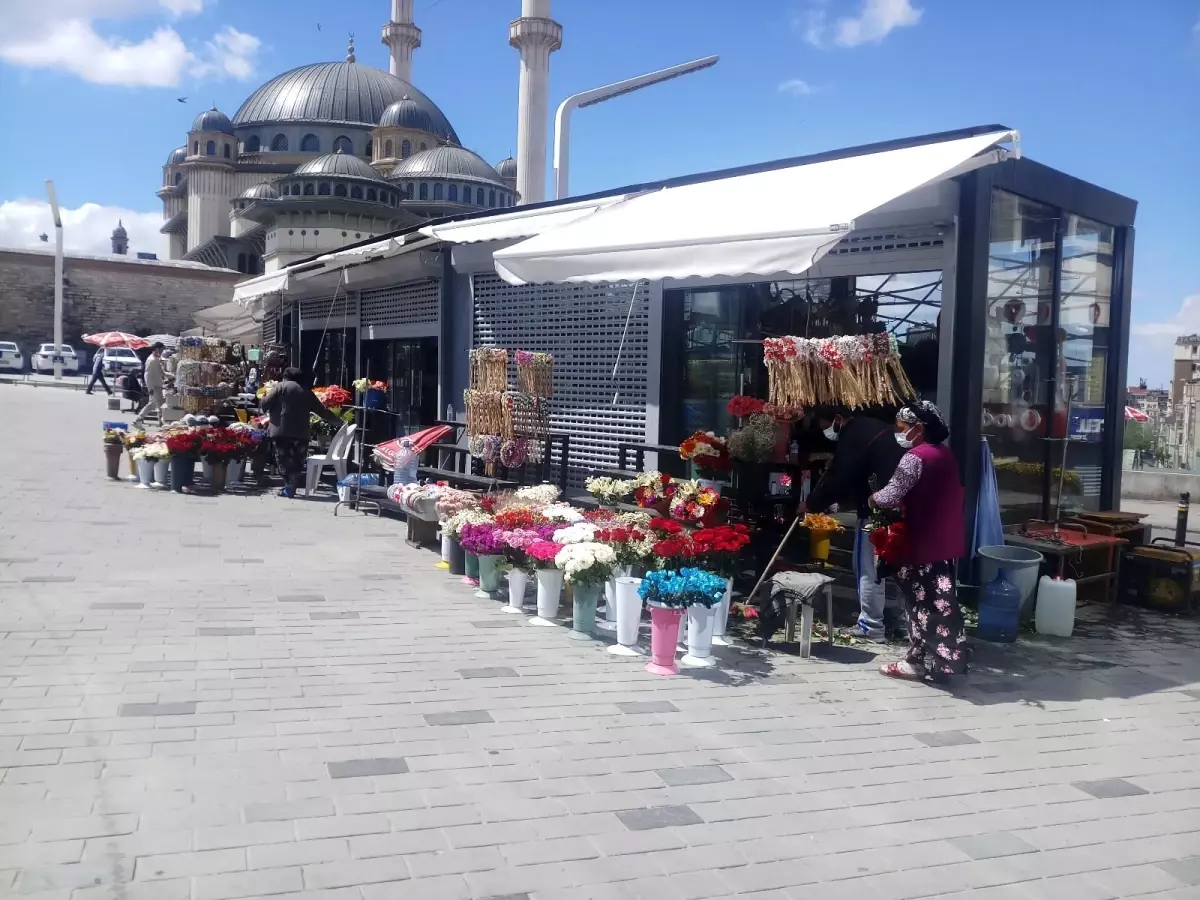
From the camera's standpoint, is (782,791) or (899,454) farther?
(899,454)

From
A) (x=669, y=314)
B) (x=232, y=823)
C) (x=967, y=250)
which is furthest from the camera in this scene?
(x=669, y=314)

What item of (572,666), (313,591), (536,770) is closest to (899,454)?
(572,666)

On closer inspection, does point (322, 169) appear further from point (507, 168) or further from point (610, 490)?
point (610, 490)

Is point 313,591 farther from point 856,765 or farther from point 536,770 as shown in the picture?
point 856,765

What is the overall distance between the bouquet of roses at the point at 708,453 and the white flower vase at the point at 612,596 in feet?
4.31

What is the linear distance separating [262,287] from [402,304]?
12.1ft

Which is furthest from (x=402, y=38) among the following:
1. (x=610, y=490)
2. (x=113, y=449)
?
(x=610, y=490)

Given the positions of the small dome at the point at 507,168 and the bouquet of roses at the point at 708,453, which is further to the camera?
the small dome at the point at 507,168

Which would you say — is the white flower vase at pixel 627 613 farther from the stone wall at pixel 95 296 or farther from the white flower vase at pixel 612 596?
the stone wall at pixel 95 296

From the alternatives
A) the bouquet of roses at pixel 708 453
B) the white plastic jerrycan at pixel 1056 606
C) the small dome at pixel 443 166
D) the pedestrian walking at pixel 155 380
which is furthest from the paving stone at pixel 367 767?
the small dome at pixel 443 166

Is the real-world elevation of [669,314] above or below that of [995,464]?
above

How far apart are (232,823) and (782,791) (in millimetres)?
2142

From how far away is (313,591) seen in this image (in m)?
7.23

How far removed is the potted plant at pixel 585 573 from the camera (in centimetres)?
620
